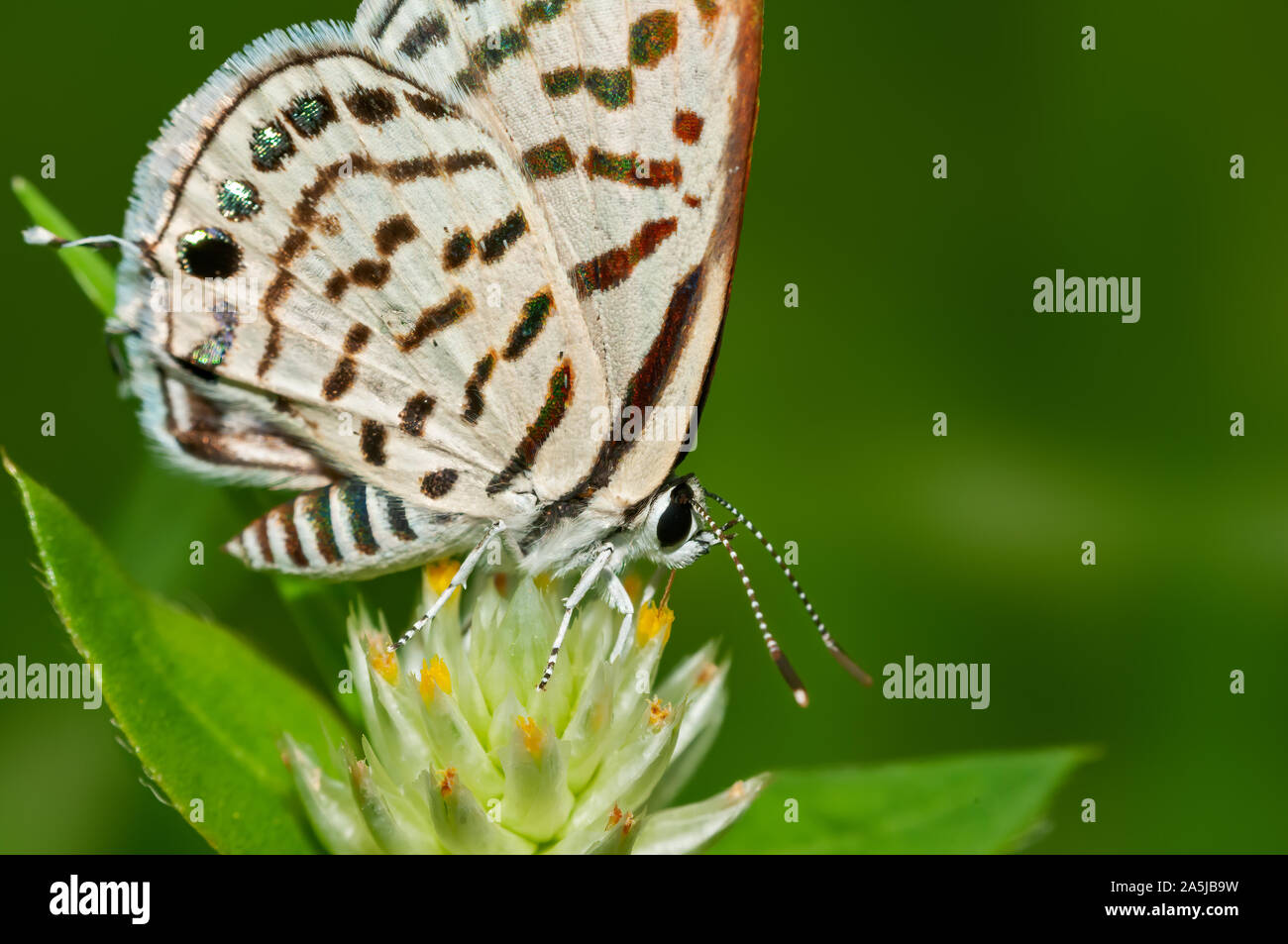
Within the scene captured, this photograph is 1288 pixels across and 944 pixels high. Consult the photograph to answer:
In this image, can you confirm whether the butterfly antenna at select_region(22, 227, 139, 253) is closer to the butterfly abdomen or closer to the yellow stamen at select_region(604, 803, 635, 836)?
the butterfly abdomen

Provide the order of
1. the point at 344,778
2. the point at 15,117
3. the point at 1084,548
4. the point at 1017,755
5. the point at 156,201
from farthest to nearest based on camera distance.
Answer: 1. the point at 1084,548
2. the point at 15,117
3. the point at 1017,755
4. the point at 156,201
5. the point at 344,778

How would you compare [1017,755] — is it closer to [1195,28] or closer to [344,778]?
[344,778]

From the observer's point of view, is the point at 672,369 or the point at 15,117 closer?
the point at 672,369

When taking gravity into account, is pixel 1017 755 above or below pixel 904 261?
below

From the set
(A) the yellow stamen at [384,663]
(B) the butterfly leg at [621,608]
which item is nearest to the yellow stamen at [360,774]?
(A) the yellow stamen at [384,663]

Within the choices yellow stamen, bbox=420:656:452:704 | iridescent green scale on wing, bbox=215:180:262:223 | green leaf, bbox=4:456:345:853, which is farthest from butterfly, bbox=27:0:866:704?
green leaf, bbox=4:456:345:853

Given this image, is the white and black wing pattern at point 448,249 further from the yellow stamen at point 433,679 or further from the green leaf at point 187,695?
the yellow stamen at point 433,679

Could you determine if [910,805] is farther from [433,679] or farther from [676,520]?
[433,679]

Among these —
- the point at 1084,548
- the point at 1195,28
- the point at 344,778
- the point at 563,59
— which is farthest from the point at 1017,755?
the point at 1195,28
